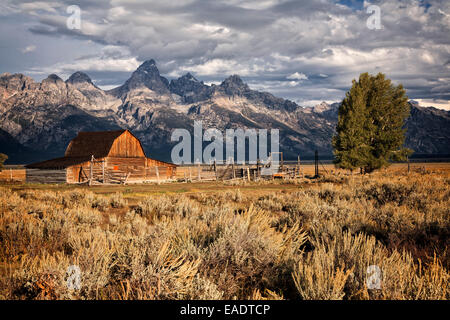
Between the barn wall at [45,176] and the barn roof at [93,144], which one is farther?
the barn roof at [93,144]

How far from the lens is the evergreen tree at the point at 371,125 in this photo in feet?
112

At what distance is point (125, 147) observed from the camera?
46.8m

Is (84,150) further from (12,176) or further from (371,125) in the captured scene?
(371,125)

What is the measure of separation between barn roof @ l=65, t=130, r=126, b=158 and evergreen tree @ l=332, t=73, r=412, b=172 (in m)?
A: 29.5

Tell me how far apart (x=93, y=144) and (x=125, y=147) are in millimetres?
4592

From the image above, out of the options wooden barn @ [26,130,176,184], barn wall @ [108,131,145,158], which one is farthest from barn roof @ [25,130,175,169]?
barn wall @ [108,131,145,158]

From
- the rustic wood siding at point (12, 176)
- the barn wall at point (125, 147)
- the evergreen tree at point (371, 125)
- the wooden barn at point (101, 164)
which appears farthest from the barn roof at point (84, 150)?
the evergreen tree at point (371, 125)

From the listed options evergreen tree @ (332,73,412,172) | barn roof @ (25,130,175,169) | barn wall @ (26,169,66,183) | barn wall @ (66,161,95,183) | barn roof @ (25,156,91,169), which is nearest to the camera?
evergreen tree @ (332,73,412,172)

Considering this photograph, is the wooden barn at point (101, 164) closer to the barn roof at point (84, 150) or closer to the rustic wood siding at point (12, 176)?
the barn roof at point (84, 150)

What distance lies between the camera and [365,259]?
4223 mm

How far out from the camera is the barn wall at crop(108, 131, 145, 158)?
44562 millimetres

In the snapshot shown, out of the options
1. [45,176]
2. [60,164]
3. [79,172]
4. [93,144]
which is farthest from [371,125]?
[45,176]

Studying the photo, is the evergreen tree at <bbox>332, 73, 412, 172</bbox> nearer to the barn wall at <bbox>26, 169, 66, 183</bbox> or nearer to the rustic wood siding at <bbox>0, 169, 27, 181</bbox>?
the barn wall at <bbox>26, 169, 66, 183</bbox>
